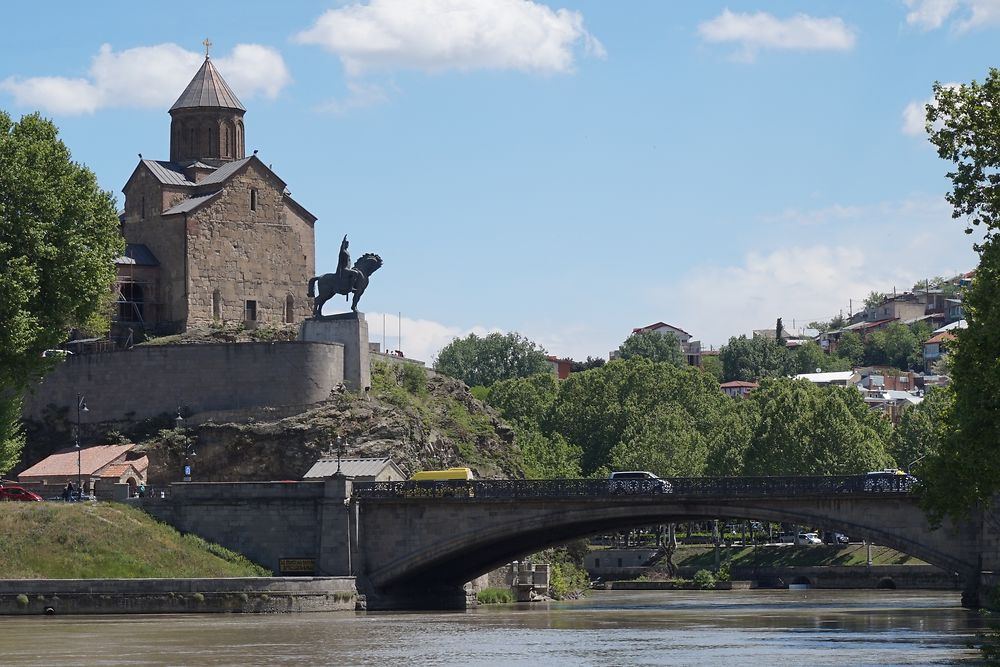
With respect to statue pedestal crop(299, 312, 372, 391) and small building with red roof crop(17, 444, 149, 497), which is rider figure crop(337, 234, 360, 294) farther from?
small building with red roof crop(17, 444, 149, 497)

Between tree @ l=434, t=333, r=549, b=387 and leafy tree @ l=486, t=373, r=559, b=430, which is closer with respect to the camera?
leafy tree @ l=486, t=373, r=559, b=430

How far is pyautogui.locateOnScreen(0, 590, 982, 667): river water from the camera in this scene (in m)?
54.2

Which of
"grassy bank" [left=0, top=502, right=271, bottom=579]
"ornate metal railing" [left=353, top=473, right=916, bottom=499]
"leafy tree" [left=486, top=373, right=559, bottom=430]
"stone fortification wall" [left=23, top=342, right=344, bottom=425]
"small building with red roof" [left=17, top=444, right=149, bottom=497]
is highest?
"leafy tree" [left=486, top=373, right=559, bottom=430]

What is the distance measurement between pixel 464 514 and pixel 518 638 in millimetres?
17837

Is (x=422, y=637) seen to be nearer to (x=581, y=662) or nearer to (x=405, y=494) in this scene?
(x=581, y=662)

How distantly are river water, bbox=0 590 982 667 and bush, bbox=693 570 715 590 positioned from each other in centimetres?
3064

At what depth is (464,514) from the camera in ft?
265

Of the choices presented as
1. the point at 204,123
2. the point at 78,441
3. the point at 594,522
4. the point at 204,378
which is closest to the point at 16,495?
the point at 78,441

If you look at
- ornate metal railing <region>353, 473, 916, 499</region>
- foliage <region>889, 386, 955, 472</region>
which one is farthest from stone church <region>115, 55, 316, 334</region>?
foliage <region>889, 386, 955, 472</region>

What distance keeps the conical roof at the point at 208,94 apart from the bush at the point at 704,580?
38.0 meters

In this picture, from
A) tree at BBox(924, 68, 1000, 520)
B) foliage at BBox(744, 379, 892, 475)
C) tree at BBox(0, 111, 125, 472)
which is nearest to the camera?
tree at BBox(924, 68, 1000, 520)

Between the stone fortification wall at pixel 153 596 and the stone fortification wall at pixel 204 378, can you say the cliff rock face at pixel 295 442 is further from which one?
the stone fortification wall at pixel 153 596

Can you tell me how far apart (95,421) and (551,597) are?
24114 millimetres

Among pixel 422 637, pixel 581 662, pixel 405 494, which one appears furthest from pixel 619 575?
pixel 581 662
